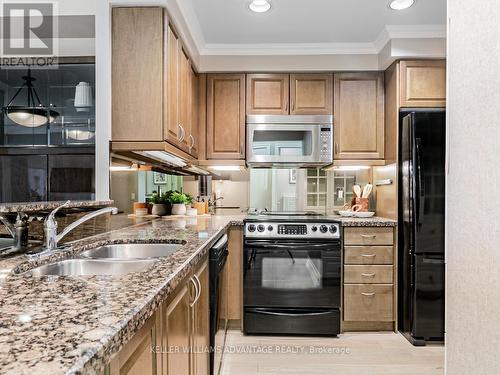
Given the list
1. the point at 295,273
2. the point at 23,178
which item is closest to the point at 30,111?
the point at 23,178

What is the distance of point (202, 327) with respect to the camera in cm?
168

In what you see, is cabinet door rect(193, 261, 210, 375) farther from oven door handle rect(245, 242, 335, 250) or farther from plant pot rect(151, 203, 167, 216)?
plant pot rect(151, 203, 167, 216)

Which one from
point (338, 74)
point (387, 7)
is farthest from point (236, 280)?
point (387, 7)

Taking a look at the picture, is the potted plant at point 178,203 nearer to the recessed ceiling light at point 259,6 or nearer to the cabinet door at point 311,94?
the cabinet door at point 311,94

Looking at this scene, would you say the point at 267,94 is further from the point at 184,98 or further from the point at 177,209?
the point at 177,209

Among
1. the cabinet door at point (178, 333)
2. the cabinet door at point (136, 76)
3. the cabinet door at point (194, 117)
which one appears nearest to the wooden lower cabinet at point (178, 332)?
the cabinet door at point (178, 333)

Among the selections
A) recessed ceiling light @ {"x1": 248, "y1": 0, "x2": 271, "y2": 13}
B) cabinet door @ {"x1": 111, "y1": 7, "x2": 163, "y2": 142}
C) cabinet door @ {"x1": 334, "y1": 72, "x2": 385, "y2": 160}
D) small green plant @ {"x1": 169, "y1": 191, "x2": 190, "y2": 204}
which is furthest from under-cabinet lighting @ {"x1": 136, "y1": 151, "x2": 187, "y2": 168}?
cabinet door @ {"x1": 334, "y1": 72, "x2": 385, "y2": 160}

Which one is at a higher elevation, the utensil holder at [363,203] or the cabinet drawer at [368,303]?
the utensil holder at [363,203]

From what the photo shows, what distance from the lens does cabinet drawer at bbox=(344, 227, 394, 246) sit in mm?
2875

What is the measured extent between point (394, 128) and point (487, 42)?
7.20 ft

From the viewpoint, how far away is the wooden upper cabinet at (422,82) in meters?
2.92

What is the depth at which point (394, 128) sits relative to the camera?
117 inches

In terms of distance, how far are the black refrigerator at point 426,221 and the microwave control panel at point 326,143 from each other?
69 cm

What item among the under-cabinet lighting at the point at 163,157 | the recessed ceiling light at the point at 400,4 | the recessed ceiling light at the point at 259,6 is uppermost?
the recessed ceiling light at the point at 400,4
